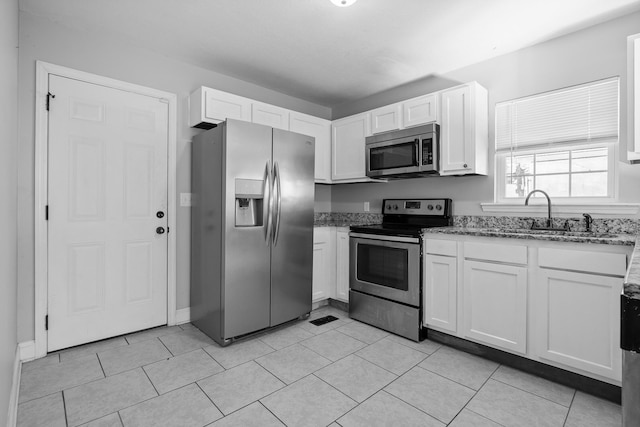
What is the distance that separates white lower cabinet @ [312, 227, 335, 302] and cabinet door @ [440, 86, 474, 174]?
1.34 m

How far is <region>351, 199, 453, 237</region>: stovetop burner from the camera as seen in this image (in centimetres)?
293

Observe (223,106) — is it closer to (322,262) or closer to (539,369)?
(322,262)

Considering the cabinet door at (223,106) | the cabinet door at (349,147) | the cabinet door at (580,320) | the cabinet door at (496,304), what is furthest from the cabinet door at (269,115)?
the cabinet door at (580,320)

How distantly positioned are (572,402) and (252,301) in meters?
2.21

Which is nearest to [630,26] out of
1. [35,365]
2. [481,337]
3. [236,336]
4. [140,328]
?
[481,337]

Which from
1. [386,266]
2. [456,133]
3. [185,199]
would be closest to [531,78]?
[456,133]

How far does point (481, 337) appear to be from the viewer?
7.83 feet

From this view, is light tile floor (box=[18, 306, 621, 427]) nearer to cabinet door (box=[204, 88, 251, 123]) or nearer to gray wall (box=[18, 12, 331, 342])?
gray wall (box=[18, 12, 331, 342])

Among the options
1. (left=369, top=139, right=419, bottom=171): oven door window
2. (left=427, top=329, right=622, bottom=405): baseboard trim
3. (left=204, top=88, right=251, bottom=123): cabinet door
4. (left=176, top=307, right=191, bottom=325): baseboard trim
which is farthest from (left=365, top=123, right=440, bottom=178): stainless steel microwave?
(left=176, top=307, right=191, bottom=325): baseboard trim

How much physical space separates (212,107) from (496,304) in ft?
9.23

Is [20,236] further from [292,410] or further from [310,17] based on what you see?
[310,17]

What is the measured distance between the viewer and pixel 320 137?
3.82m

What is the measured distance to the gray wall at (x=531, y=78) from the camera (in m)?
2.30

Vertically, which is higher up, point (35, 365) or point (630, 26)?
point (630, 26)
